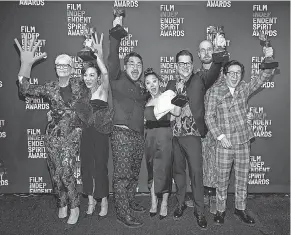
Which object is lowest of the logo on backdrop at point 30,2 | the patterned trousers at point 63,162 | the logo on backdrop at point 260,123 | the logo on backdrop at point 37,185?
the logo on backdrop at point 37,185

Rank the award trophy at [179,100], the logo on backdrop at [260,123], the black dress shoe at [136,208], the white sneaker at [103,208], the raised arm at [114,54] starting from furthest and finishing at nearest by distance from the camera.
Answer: the logo on backdrop at [260,123], the black dress shoe at [136,208], the white sneaker at [103,208], the raised arm at [114,54], the award trophy at [179,100]

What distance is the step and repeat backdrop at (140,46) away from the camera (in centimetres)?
449

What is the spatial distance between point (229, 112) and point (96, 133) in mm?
1791

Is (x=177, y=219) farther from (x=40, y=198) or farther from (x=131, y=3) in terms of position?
(x=131, y=3)

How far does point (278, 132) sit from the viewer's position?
4.72m

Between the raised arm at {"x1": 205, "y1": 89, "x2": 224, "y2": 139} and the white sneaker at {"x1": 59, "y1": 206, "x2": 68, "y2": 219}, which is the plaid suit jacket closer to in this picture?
the raised arm at {"x1": 205, "y1": 89, "x2": 224, "y2": 139}

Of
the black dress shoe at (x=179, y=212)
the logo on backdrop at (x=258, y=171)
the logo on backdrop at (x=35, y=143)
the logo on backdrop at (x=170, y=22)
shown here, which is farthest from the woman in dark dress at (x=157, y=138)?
the logo on backdrop at (x=35, y=143)

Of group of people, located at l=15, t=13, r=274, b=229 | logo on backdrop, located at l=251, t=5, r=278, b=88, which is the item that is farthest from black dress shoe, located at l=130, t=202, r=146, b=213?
logo on backdrop, located at l=251, t=5, r=278, b=88

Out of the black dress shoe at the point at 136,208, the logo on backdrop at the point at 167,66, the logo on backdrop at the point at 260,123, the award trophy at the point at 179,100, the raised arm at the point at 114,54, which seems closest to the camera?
the award trophy at the point at 179,100

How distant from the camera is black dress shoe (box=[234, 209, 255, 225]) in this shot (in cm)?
369

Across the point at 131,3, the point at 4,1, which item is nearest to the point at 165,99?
the point at 131,3

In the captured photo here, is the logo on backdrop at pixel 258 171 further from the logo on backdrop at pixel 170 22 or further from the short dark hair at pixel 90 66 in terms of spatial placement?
the short dark hair at pixel 90 66

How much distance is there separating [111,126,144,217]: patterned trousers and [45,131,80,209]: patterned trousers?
1.85 ft

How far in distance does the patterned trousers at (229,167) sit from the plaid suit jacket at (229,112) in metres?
0.13
